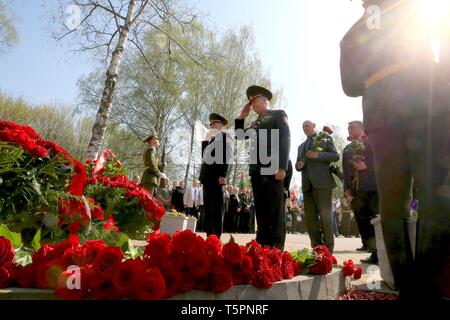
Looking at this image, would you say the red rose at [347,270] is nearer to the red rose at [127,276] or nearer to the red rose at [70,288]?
the red rose at [127,276]

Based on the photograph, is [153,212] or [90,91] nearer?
[153,212]

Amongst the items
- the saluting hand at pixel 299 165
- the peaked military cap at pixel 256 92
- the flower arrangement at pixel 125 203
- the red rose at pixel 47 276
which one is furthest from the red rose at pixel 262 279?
the saluting hand at pixel 299 165

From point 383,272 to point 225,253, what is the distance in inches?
65.8

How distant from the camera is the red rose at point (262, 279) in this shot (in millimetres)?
1882

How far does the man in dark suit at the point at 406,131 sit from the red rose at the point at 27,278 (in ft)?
5.35

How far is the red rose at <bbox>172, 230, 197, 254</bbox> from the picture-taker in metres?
1.79

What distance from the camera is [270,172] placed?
4133 mm

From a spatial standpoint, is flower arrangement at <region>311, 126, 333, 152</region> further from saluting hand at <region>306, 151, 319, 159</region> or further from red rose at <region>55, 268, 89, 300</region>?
red rose at <region>55, 268, 89, 300</region>

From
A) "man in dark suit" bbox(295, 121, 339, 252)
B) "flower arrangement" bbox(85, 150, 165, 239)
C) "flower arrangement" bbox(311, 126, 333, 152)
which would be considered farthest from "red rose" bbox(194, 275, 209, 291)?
"flower arrangement" bbox(311, 126, 333, 152)

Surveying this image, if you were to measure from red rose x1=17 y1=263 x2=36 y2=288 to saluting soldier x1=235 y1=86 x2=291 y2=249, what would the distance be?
108 inches

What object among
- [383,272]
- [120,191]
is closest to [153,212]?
[120,191]

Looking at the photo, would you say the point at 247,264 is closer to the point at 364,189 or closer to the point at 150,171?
the point at 364,189

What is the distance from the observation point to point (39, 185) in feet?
9.31
